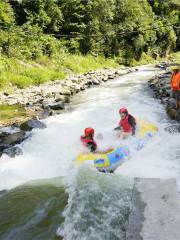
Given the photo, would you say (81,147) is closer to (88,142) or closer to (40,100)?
(88,142)

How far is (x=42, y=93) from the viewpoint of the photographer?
645 inches

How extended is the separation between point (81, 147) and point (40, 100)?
654cm

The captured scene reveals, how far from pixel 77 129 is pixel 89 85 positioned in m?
→ 9.26

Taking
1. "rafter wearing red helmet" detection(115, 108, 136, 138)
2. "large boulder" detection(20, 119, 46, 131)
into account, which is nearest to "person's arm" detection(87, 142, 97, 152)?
"rafter wearing red helmet" detection(115, 108, 136, 138)

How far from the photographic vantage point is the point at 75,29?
91.2 ft

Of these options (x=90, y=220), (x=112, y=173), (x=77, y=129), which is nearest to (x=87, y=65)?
(x=77, y=129)

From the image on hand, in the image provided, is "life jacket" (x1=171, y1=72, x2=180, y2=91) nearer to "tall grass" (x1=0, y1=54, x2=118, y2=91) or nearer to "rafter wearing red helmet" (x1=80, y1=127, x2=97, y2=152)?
"rafter wearing red helmet" (x1=80, y1=127, x2=97, y2=152)

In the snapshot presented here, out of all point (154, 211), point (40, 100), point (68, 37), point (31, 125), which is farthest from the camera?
point (68, 37)

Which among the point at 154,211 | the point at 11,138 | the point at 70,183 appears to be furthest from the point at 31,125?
the point at 154,211

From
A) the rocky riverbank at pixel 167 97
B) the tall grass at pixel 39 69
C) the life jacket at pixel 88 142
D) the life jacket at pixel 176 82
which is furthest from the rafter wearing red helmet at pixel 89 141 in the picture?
the tall grass at pixel 39 69

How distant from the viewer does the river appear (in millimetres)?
5262

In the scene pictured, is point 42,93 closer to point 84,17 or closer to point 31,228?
point 31,228

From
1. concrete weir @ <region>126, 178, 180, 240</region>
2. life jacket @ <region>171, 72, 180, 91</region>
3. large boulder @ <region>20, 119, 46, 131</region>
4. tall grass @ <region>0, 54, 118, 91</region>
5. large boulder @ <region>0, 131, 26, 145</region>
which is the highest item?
concrete weir @ <region>126, 178, 180, 240</region>

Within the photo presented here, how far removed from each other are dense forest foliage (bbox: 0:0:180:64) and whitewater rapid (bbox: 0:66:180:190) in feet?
24.8
